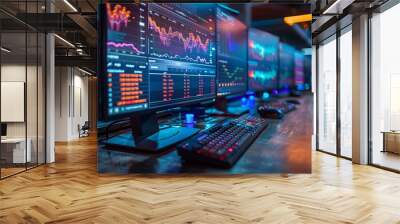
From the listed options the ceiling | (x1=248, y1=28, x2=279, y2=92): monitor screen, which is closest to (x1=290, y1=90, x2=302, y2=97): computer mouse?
(x1=248, y1=28, x2=279, y2=92): monitor screen

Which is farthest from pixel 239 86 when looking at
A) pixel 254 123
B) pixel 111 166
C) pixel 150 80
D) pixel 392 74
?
pixel 392 74

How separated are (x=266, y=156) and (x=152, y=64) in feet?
6.54

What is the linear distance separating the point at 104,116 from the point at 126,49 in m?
0.89

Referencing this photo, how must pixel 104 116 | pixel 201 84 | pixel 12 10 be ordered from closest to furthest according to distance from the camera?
pixel 104 116 → pixel 201 84 → pixel 12 10

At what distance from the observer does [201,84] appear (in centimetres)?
476

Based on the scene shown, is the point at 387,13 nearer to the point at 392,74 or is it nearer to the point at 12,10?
the point at 392,74

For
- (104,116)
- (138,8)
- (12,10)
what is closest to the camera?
(104,116)

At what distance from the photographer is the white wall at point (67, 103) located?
1373 centimetres

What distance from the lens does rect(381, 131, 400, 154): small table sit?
6.43 m

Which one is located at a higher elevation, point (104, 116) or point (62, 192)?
point (104, 116)

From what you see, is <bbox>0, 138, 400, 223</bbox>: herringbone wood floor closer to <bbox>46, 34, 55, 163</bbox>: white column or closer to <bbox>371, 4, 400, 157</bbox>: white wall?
<bbox>371, 4, 400, 157</bbox>: white wall

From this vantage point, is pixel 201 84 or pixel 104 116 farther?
pixel 201 84

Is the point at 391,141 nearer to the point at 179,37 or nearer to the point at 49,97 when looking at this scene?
the point at 179,37

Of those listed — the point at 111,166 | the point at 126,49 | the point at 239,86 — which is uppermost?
the point at 126,49
